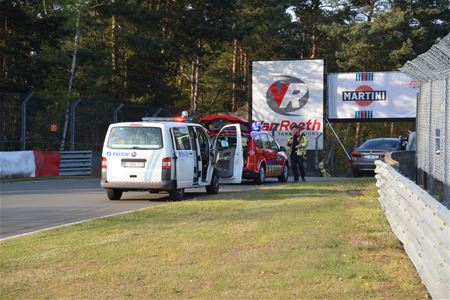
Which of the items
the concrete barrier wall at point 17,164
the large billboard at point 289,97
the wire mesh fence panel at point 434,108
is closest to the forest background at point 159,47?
the concrete barrier wall at point 17,164

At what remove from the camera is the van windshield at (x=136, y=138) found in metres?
16.2

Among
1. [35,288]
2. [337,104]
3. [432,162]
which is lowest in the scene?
[35,288]

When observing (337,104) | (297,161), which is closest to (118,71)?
(337,104)

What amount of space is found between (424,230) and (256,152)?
16.2 meters

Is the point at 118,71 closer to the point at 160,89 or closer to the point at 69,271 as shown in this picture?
the point at 160,89

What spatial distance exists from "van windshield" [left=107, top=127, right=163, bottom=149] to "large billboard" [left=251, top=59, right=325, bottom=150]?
58.0 feet

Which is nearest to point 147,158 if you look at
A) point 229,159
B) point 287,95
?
point 229,159

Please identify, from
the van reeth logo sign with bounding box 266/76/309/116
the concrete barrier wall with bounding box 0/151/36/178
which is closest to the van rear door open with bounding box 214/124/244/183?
the concrete barrier wall with bounding box 0/151/36/178

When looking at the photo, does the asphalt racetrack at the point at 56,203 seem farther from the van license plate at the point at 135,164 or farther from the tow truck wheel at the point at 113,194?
the van license plate at the point at 135,164

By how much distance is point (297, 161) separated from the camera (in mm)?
23531

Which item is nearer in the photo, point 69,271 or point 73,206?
point 69,271

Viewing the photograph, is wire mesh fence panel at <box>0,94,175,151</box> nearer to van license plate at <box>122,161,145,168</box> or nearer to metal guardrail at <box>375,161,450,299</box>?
van license plate at <box>122,161,145,168</box>

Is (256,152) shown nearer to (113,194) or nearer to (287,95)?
(113,194)

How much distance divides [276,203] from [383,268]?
7.05 m
